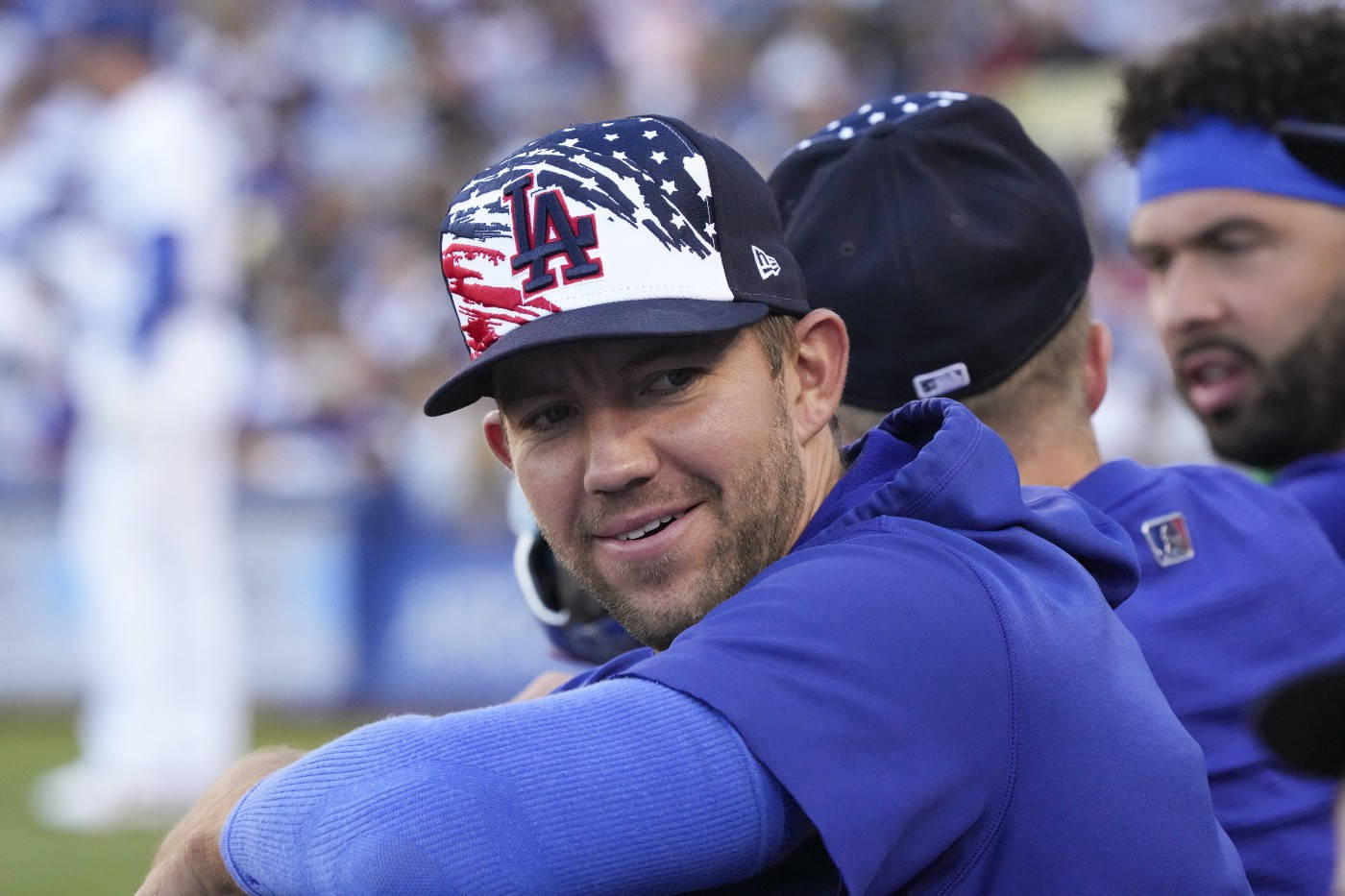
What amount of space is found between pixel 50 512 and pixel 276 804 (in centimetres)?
923

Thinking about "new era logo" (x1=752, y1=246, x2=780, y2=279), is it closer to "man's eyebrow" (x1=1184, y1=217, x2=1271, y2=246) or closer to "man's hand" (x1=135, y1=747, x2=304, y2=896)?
"man's hand" (x1=135, y1=747, x2=304, y2=896)

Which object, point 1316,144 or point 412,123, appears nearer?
point 1316,144

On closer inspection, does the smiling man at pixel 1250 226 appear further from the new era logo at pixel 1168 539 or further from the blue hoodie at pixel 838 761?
the blue hoodie at pixel 838 761

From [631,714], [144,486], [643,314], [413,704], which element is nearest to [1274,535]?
[643,314]

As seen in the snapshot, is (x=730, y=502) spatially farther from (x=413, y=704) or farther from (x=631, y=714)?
(x=413, y=704)

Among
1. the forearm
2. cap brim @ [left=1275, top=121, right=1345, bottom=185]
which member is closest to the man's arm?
the forearm

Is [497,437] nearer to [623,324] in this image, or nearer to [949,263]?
[623,324]

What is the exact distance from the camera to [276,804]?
4.65ft

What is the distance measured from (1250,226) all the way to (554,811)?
2.22 m

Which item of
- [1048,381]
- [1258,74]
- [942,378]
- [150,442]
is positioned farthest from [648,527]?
[150,442]

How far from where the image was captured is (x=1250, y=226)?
121 inches

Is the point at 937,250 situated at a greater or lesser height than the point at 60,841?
greater

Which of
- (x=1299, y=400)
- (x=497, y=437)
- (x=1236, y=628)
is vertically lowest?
(x=1236, y=628)

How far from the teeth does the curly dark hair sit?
1.73m
